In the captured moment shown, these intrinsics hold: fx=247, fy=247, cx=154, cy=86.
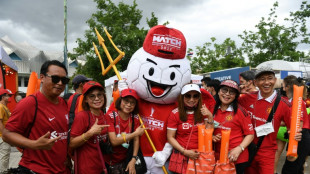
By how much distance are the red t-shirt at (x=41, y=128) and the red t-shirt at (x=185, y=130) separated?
127 centimetres

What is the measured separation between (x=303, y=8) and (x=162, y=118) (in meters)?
21.8

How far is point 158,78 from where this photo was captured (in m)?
3.34

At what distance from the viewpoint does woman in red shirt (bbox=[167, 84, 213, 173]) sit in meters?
2.96

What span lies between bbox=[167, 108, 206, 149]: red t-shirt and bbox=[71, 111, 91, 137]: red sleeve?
3.23ft

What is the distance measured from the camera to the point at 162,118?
132 inches

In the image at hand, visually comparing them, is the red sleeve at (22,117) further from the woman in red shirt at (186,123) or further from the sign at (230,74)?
the sign at (230,74)

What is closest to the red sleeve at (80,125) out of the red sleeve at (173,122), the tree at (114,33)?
the red sleeve at (173,122)

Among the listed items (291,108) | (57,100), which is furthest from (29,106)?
(291,108)

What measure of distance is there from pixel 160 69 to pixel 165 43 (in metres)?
0.37

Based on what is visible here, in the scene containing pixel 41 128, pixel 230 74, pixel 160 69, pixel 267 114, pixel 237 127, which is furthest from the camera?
pixel 230 74

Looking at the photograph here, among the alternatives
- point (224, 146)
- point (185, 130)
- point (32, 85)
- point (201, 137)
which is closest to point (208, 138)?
point (201, 137)

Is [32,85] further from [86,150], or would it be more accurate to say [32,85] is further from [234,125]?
[234,125]

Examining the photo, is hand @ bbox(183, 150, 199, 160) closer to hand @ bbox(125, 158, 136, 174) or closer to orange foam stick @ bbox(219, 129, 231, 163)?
orange foam stick @ bbox(219, 129, 231, 163)

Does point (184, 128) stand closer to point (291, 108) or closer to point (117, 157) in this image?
point (117, 157)
